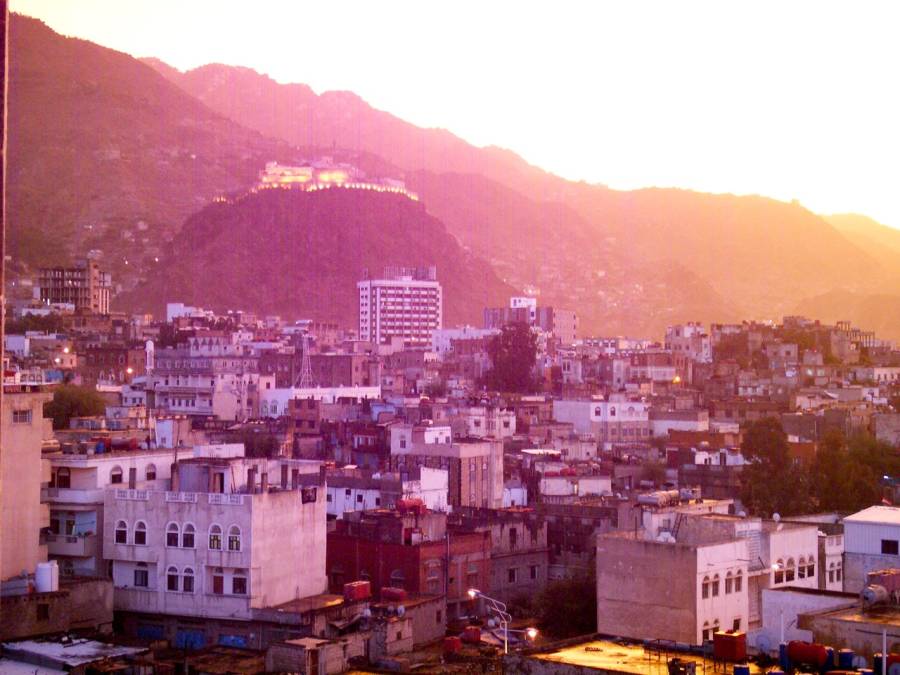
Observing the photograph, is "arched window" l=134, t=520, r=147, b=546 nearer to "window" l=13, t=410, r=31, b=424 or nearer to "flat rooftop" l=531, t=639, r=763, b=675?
"window" l=13, t=410, r=31, b=424

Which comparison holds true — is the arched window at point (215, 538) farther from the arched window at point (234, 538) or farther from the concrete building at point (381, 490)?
the concrete building at point (381, 490)

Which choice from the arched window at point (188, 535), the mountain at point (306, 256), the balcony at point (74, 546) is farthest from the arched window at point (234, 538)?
the mountain at point (306, 256)

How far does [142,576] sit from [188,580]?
1.30 m

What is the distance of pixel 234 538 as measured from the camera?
31.9 metres

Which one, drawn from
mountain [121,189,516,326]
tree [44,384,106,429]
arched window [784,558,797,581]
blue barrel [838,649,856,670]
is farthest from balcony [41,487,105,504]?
mountain [121,189,516,326]

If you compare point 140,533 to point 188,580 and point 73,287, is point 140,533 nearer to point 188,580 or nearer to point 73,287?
point 188,580

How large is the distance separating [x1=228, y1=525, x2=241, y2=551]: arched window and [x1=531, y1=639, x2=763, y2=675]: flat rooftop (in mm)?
11081

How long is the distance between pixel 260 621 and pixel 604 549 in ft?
24.4

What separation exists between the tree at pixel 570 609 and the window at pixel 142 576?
867 cm

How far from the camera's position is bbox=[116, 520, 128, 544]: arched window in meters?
33.5

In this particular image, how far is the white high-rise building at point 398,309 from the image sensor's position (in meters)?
134

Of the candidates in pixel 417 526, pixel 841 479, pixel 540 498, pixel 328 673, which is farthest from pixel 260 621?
pixel 841 479

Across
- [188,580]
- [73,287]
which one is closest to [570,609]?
[188,580]

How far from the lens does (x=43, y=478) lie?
33781mm
